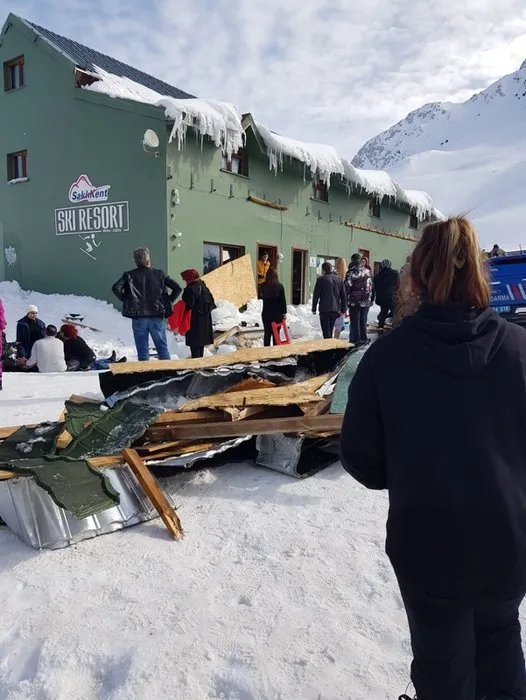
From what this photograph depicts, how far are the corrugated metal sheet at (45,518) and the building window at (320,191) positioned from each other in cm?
1625

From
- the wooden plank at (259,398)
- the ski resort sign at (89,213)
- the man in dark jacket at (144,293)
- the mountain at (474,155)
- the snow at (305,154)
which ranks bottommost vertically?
the wooden plank at (259,398)

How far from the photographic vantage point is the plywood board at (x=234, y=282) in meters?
13.8

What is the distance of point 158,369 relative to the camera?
4766 millimetres

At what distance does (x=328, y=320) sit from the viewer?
10086 mm

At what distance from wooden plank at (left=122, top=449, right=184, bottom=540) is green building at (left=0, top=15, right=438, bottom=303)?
32.7 feet

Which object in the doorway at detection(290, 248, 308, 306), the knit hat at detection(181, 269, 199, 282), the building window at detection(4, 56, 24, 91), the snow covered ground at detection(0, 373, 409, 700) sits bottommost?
the snow covered ground at detection(0, 373, 409, 700)

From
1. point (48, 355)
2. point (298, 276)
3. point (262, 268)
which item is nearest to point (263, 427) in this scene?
point (48, 355)

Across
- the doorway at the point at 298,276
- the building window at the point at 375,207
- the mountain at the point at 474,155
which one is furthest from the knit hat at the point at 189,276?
the building window at the point at 375,207

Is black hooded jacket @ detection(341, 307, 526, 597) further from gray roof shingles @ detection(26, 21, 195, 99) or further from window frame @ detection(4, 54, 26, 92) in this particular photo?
window frame @ detection(4, 54, 26, 92)

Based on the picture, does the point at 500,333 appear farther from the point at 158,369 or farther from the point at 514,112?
the point at 514,112

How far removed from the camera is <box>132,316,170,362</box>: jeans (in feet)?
23.3

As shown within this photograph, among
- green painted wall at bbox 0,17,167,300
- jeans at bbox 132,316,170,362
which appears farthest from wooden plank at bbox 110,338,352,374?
green painted wall at bbox 0,17,167,300

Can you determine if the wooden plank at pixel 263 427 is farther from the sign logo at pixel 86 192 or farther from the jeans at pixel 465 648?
the sign logo at pixel 86 192

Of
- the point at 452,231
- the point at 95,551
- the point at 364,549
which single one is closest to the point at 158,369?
the point at 95,551
